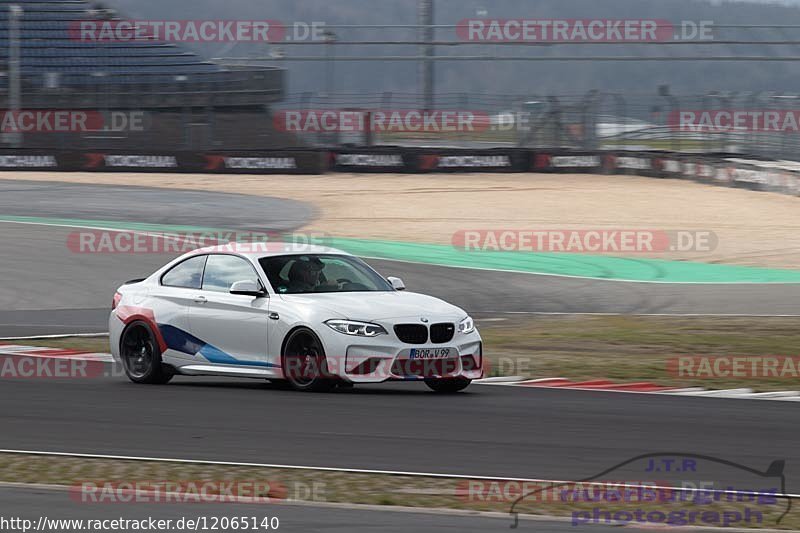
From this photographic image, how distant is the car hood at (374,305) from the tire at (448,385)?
1.88 feet

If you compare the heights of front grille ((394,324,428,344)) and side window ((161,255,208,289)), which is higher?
side window ((161,255,208,289))

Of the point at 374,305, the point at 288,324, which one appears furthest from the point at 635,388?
the point at 288,324

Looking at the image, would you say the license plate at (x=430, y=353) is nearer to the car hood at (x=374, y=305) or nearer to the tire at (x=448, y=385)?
the car hood at (x=374, y=305)

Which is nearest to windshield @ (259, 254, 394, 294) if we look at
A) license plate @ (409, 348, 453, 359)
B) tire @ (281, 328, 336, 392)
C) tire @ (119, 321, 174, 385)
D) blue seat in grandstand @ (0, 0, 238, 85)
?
tire @ (281, 328, 336, 392)

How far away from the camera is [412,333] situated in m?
11.0

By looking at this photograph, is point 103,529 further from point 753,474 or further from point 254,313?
point 254,313

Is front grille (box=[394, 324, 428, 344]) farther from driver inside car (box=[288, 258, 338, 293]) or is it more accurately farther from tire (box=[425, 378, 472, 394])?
driver inside car (box=[288, 258, 338, 293])

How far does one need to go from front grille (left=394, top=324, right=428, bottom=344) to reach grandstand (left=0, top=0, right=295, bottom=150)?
34995 millimetres

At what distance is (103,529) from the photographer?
19.3ft

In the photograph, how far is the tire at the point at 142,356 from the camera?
1207cm

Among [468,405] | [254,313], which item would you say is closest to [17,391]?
[254,313]

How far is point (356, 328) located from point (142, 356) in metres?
2.39

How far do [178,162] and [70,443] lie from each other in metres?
34.1

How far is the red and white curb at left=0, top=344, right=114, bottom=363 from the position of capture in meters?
14.1
